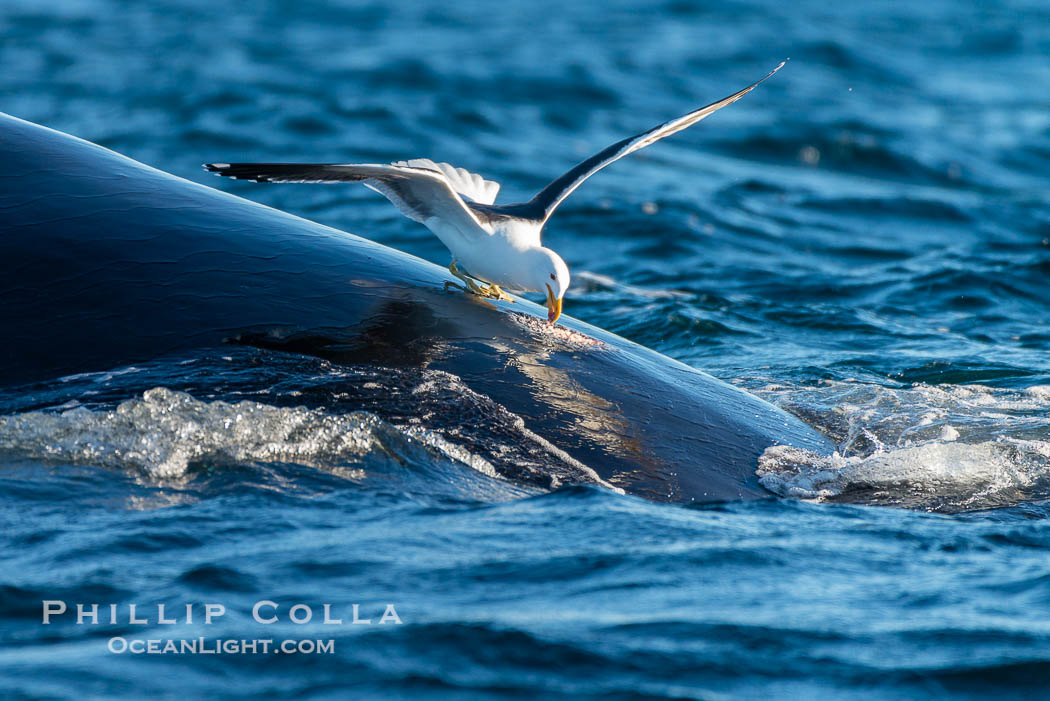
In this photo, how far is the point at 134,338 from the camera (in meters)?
4.03

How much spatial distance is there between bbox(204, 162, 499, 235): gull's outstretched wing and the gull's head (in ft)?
0.87

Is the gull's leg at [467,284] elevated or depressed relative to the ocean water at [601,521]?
elevated

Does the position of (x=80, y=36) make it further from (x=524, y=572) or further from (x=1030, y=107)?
(x=524, y=572)

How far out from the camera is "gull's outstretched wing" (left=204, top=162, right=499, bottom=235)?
459cm

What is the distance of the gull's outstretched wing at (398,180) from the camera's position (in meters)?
4.59

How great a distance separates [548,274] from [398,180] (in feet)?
2.47

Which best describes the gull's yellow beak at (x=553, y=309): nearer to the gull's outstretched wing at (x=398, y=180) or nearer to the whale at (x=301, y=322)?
the whale at (x=301, y=322)

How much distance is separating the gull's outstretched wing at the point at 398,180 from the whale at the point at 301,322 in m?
0.20

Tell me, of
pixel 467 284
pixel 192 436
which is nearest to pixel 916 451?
pixel 467 284

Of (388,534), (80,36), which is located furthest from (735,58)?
(388,534)

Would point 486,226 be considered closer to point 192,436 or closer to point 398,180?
→ point 398,180

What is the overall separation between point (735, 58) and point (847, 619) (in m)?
18.3

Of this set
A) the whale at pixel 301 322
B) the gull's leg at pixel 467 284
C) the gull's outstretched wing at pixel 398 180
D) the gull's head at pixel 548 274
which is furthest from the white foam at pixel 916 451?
the gull's outstretched wing at pixel 398 180

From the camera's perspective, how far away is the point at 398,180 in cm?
523
